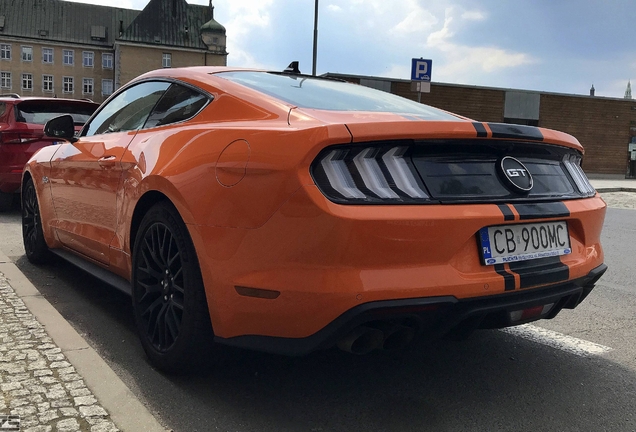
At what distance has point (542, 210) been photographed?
2701 millimetres

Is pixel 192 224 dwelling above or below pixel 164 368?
above

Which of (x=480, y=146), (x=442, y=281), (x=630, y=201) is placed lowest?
(x=630, y=201)

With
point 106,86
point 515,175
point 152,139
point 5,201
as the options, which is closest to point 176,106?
point 152,139

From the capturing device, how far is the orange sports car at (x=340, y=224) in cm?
230

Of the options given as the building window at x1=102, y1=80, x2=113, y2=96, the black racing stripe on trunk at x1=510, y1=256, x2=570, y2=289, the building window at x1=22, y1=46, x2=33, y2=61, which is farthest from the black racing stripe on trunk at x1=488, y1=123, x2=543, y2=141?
the building window at x1=22, y1=46, x2=33, y2=61

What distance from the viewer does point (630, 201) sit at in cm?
1695

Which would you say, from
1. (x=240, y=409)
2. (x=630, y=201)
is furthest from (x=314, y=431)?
(x=630, y=201)

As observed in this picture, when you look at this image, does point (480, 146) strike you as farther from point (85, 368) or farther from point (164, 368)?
point (85, 368)

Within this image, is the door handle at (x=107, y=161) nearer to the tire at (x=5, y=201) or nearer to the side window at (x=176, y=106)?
the side window at (x=176, y=106)

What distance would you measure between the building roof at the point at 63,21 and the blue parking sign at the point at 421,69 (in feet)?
256

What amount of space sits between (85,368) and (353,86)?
2114 millimetres

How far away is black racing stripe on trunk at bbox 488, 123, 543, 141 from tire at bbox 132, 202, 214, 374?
1359mm

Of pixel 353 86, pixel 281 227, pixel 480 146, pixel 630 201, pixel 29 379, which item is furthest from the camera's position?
pixel 630 201

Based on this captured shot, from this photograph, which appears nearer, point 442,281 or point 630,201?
point 442,281
